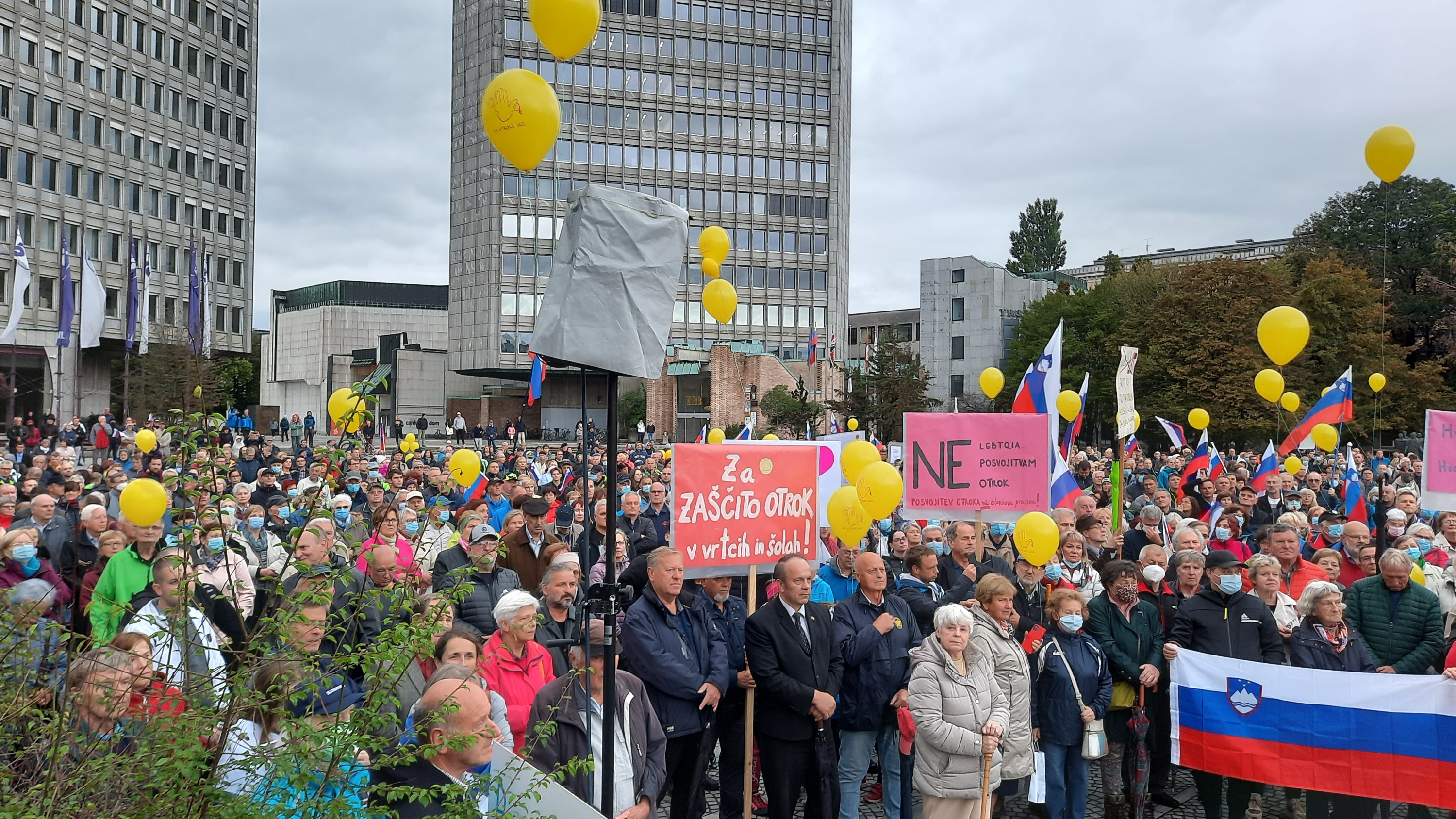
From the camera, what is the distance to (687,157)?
248 feet

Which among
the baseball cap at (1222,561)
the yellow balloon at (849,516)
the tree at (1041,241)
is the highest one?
the tree at (1041,241)

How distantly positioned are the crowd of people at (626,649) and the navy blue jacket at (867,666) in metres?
0.02

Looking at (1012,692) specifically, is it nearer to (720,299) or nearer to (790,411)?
(720,299)

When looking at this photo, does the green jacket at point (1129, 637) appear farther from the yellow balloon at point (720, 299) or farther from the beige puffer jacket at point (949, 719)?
the yellow balloon at point (720, 299)

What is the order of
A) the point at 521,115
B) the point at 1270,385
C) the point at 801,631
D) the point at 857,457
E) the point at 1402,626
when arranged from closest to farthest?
the point at 521,115
the point at 801,631
the point at 1402,626
the point at 857,457
the point at 1270,385

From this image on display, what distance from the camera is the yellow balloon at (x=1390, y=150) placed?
36.0ft

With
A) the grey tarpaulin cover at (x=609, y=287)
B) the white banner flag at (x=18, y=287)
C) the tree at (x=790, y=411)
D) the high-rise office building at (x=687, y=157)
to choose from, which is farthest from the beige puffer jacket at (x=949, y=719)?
the high-rise office building at (x=687, y=157)

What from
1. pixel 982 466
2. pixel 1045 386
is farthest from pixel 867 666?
pixel 1045 386

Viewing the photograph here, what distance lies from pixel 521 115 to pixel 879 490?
157 inches

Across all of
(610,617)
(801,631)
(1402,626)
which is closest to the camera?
(610,617)

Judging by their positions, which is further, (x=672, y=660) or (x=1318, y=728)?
(x=1318, y=728)

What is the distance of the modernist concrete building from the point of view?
8081cm

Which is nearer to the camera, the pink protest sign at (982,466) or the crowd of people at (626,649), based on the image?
the crowd of people at (626,649)

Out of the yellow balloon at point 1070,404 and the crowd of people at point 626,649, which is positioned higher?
the yellow balloon at point 1070,404
